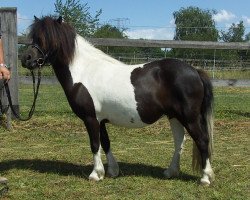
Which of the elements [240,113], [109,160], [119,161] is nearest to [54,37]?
[109,160]

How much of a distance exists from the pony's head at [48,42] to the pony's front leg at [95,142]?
2.67 feet

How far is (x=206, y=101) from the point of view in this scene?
4.84m

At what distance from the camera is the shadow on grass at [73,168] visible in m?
5.26

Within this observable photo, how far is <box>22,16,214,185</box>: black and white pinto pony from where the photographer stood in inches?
187

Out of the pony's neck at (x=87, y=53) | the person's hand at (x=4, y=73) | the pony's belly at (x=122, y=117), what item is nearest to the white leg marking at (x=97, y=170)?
the pony's belly at (x=122, y=117)

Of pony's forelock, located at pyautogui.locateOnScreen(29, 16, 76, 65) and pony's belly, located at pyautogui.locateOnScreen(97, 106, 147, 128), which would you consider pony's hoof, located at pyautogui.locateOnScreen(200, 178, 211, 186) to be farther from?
pony's forelock, located at pyautogui.locateOnScreen(29, 16, 76, 65)

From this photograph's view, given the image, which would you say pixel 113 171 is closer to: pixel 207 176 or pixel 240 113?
A: pixel 207 176

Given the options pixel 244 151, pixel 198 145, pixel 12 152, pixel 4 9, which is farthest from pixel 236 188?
pixel 4 9

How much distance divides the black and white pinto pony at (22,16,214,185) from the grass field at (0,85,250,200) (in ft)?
1.02

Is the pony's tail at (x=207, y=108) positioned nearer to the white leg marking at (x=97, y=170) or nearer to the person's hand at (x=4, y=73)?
the white leg marking at (x=97, y=170)

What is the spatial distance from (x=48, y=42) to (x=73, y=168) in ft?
5.75

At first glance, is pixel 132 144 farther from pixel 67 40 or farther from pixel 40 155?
pixel 67 40

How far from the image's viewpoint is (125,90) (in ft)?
15.8

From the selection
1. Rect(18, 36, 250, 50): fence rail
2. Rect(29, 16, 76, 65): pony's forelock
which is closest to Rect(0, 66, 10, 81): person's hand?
Rect(29, 16, 76, 65): pony's forelock
